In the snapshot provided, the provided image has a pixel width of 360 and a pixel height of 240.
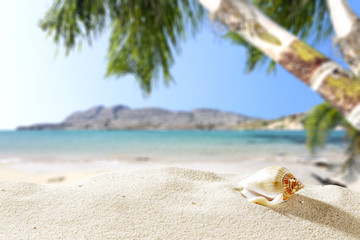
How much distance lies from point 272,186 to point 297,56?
0.96m

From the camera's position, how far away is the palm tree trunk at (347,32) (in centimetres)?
163

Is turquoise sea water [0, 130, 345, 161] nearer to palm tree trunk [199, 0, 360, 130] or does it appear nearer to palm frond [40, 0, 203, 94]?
palm frond [40, 0, 203, 94]

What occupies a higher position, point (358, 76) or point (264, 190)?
point (358, 76)

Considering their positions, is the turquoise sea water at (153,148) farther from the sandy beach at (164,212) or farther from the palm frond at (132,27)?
the sandy beach at (164,212)

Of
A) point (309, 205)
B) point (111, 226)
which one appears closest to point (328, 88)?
point (309, 205)

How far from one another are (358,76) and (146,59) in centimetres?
361

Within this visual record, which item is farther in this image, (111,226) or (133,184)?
(133,184)

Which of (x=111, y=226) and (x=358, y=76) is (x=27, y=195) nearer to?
(x=111, y=226)

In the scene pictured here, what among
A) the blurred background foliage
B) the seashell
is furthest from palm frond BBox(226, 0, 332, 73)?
the seashell

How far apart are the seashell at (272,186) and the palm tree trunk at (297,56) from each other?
71cm

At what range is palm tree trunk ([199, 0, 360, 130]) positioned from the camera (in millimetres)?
1410

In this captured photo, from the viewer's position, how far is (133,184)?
108 centimetres

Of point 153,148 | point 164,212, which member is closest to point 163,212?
point 164,212

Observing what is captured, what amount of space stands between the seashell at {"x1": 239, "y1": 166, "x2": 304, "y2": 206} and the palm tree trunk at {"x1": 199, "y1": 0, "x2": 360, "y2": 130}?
0.71 m
